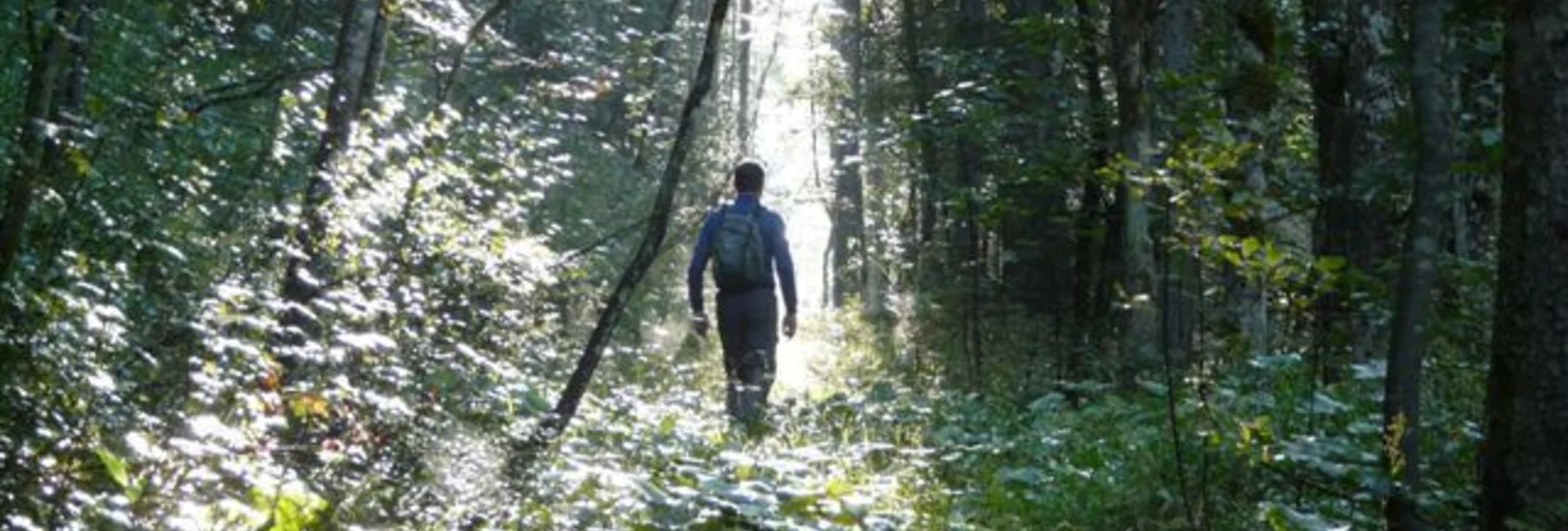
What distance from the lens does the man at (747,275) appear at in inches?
427

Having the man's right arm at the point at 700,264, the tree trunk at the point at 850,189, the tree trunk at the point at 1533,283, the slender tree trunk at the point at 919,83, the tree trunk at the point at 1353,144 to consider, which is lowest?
the tree trunk at the point at 1533,283

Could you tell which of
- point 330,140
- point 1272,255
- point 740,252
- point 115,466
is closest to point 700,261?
point 740,252

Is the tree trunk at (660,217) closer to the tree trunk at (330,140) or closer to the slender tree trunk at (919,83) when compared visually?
the tree trunk at (330,140)

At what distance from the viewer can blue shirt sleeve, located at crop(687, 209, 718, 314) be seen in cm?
1101

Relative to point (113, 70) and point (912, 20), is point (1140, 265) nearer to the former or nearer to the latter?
point (113, 70)

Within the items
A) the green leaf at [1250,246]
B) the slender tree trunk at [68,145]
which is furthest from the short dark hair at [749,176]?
the green leaf at [1250,246]

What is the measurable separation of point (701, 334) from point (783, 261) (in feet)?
2.58

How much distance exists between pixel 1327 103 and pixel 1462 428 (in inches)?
280

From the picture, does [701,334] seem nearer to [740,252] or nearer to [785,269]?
[740,252]

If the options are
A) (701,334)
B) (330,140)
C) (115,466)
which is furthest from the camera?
(701,334)

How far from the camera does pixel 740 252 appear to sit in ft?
35.6

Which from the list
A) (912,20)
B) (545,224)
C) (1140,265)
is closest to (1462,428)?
(1140,265)

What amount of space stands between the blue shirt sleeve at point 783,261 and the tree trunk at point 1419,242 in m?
5.51

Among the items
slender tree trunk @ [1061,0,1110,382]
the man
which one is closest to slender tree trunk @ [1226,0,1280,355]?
slender tree trunk @ [1061,0,1110,382]
